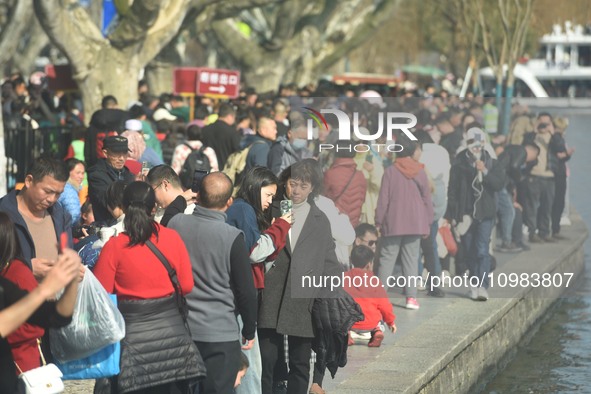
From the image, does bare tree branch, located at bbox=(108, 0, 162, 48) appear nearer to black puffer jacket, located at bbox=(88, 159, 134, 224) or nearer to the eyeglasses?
black puffer jacket, located at bbox=(88, 159, 134, 224)

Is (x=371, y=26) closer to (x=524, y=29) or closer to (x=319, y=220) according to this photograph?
(x=524, y=29)

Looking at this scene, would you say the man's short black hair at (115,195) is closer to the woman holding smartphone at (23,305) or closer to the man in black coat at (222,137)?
the woman holding smartphone at (23,305)

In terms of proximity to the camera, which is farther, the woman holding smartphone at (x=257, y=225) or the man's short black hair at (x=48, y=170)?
the woman holding smartphone at (x=257, y=225)

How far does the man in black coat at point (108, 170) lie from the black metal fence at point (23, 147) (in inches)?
239

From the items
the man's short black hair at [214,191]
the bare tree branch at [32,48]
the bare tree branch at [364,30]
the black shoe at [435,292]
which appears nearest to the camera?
the man's short black hair at [214,191]

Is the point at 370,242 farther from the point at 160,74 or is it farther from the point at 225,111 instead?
the point at 160,74

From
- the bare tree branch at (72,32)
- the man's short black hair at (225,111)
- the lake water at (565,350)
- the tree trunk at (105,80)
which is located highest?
the bare tree branch at (72,32)

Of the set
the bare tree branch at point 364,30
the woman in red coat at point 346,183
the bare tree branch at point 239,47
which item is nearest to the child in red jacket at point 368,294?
the woman in red coat at point 346,183

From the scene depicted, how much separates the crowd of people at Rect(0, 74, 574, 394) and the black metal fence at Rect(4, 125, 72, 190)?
3457 millimetres

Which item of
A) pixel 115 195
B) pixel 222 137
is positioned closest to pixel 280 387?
pixel 115 195

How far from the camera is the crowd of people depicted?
6.90m

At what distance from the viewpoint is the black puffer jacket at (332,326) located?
27.0 ft

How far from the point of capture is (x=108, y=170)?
9.77 m

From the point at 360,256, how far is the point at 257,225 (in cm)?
133
